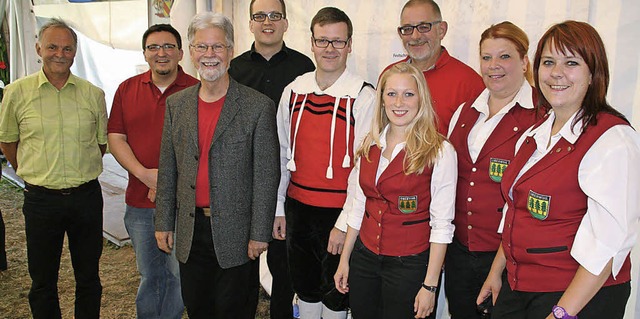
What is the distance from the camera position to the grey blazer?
2.18 m

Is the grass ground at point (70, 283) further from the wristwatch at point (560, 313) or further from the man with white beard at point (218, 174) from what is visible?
the wristwatch at point (560, 313)

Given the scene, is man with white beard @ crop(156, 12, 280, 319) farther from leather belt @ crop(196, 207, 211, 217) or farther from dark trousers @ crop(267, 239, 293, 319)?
dark trousers @ crop(267, 239, 293, 319)

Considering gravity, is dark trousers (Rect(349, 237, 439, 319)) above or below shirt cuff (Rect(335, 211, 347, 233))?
below

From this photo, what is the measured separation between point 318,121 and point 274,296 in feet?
3.87

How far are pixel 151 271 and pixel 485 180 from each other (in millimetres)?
1886

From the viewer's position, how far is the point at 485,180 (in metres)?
1.89

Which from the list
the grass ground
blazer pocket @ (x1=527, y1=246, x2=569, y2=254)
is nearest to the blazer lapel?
blazer pocket @ (x1=527, y1=246, x2=569, y2=254)

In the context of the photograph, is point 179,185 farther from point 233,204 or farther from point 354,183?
point 354,183

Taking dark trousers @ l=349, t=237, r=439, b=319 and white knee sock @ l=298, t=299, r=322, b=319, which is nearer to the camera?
dark trousers @ l=349, t=237, r=439, b=319

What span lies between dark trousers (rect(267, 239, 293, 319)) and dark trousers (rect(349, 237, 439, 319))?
835mm

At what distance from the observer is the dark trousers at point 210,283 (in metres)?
2.27

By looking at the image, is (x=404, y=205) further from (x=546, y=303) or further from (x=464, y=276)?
(x=546, y=303)

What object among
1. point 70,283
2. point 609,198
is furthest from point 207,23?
point 70,283

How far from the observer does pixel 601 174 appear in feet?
4.39
